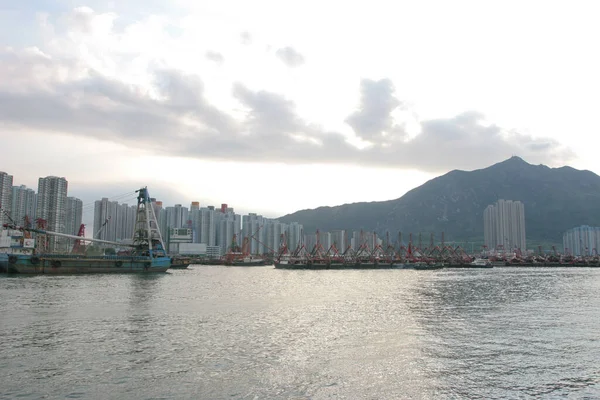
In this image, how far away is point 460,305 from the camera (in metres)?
45.3

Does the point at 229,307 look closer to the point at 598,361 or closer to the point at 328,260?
the point at 598,361

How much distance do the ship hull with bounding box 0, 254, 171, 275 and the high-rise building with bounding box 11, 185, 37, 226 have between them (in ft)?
277

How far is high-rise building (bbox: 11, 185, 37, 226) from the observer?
525 feet

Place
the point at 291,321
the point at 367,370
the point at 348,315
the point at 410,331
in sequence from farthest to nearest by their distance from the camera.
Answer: the point at 348,315, the point at 291,321, the point at 410,331, the point at 367,370

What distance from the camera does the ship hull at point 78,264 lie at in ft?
280

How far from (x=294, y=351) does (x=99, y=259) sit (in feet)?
267

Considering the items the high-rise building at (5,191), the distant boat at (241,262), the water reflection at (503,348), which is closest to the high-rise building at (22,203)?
the high-rise building at (5,191)

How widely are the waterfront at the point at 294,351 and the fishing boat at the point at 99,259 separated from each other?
1903 inches

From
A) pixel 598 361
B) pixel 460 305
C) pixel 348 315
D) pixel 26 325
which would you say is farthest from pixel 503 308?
pixel 26 325

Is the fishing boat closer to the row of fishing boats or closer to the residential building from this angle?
the row of fishing boats

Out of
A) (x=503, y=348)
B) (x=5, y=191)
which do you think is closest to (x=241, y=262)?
(x=5, y=191)

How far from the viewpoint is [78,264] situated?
9094 centimetres

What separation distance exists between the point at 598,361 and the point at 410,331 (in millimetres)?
10719

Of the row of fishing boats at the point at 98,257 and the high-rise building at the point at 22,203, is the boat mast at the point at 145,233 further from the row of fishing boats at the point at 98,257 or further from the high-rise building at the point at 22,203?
the high-rise building at the point at 22,203
